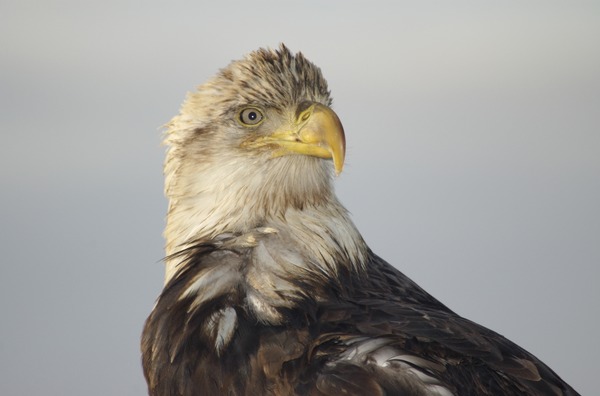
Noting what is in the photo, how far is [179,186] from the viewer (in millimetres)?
7977

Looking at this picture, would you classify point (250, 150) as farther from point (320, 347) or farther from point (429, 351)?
point (429, 351)

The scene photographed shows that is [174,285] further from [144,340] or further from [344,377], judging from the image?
[344,377]

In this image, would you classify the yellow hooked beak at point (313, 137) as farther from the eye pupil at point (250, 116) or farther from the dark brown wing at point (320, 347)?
the dark brown wing at point (320, 347)

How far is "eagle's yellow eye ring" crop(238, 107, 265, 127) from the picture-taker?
7.98 meters

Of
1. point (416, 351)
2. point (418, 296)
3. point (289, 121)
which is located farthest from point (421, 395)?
point (289, 121)

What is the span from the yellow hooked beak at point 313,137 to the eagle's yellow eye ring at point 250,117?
0.29 ft

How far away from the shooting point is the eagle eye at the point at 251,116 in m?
7.98

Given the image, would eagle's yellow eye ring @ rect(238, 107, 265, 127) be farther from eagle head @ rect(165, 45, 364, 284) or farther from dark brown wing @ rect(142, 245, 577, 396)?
dark brown wing @ rect(142, 245, 577, 396)

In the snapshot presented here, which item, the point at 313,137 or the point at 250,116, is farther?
the point at 250,116

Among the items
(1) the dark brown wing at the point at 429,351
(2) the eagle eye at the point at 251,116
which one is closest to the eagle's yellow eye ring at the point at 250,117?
(2) the eagle eye at the point at 251,116

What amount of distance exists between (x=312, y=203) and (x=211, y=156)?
578 millimetres

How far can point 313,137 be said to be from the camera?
7812mm

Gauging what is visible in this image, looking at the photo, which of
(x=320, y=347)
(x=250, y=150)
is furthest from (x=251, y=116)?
(x=320, y=347)

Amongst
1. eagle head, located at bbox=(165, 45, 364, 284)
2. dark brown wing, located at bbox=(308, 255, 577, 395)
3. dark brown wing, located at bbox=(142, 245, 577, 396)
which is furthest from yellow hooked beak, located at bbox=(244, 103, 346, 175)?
dark brown wing, located at bbox=(308, 255, 577, 395)
